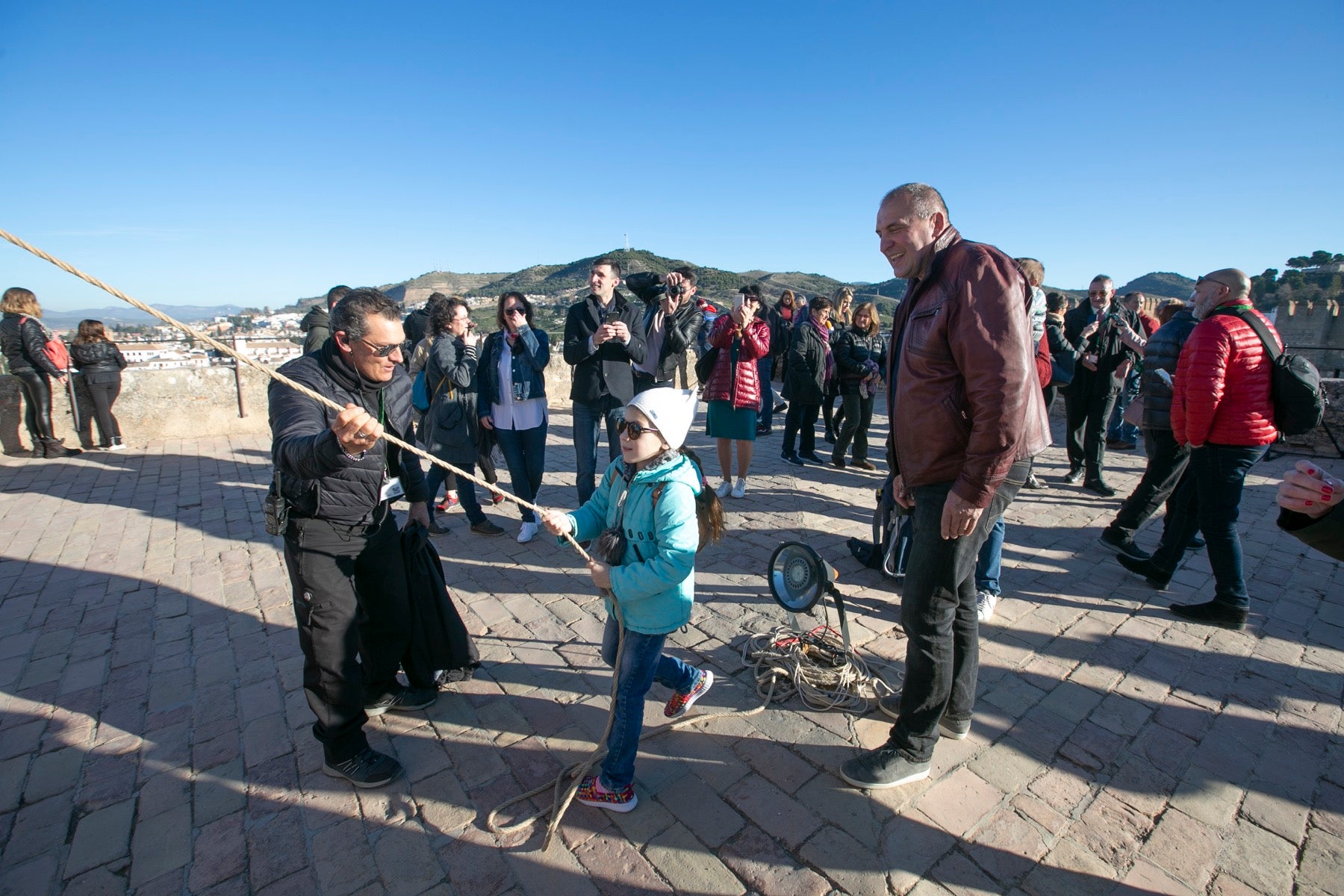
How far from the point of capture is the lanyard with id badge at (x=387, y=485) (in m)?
2.64

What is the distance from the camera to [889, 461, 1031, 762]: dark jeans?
A: 2.43 meters

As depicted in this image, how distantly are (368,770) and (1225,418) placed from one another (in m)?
5.07

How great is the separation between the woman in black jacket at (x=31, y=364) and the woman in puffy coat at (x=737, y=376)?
8.35 metres

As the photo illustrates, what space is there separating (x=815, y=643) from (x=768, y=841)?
1288 millimetres

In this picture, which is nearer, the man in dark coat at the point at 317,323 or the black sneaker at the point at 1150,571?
the black sneaker at the point at 1150,571

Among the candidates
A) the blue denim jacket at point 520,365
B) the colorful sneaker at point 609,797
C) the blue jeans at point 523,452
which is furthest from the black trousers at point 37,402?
the colorful sneaker at point 609,797

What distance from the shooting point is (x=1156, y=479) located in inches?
184

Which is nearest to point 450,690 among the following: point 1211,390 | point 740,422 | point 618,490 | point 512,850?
point 512,850

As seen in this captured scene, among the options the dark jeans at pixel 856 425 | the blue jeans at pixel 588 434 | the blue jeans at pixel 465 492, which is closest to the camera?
the blue jeans at pixel 588 434

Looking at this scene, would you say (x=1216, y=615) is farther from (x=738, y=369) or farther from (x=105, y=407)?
(x=105, y=407)

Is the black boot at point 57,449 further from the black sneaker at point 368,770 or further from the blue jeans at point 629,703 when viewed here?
the blue jeans at point 629,703

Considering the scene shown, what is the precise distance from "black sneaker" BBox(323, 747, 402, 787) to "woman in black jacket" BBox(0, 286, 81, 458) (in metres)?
8.51

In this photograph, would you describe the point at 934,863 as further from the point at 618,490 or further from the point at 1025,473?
the point at 618,490

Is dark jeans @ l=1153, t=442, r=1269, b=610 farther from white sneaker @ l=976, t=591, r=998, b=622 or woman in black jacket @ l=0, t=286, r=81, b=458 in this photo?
woman in black jacket @ l=0, t=286, r=81, b=458
